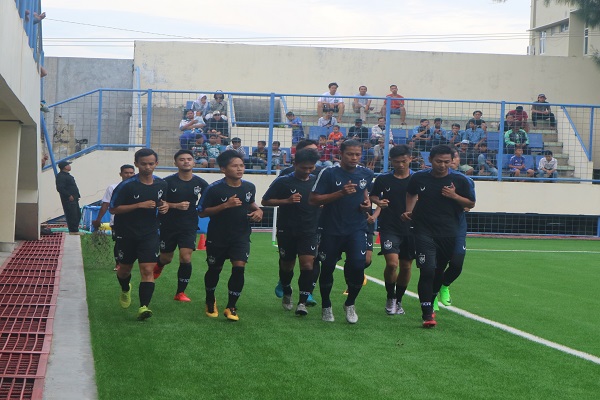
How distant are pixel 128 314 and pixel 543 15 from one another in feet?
112

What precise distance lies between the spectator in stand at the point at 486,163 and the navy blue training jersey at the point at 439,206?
16386 millimetres

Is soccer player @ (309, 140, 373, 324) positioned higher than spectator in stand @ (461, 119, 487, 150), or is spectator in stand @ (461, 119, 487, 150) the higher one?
spectator in stand @ (461, 119, 487, 150)

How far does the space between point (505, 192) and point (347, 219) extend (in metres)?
16.9

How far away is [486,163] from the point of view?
1036 inches

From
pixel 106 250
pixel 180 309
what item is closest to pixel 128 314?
pixel 180 309

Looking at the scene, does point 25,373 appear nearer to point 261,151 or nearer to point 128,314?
point 128,314

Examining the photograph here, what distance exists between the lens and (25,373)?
281 inches

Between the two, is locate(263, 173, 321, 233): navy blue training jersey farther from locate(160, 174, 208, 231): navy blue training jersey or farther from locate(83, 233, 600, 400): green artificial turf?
locate(160, 174, 208, 231): navy blue training jersey

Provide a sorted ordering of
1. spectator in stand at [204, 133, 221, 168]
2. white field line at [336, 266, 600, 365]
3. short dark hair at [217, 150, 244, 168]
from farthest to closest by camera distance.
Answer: spectator in stand at [204, 133, 221, 168] < short dark hair at [217, 150, 244, 168] < white field line at [336, 266, 600, 365]

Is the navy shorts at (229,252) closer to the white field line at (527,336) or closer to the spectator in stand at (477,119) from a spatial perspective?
the white field line at (527,336)

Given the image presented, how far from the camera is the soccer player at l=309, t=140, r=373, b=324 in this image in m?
10.1

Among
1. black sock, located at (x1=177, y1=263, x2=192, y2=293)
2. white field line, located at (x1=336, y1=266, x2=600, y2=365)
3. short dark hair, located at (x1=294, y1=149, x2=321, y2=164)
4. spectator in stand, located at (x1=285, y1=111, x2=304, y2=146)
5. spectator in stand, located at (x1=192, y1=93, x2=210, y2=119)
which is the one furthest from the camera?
spectator in stand, located at (x1=285, y1=111, x2=304, y2=146)

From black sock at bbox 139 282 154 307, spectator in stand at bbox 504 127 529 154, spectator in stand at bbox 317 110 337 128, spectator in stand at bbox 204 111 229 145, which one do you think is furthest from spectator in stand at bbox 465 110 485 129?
black sock at bbox 139 282 154 307

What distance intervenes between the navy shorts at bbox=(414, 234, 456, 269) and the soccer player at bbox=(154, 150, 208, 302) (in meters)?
2.87
